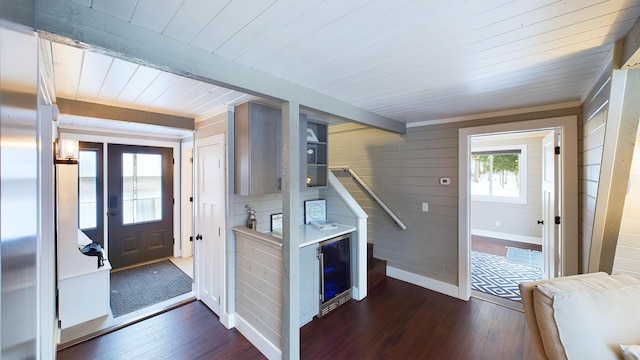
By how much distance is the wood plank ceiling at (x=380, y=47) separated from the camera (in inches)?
43.1

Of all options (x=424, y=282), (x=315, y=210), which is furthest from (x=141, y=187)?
(x=424, y=282)

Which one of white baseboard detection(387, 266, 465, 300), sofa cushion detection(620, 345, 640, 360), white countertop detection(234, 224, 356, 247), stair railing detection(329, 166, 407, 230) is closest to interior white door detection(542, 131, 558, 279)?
white baseboard detection(387, 266, 465, 300)

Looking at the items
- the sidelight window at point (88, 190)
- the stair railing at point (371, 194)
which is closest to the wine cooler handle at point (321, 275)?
the stair railing at point (371, 194)

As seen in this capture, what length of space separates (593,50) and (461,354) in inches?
96.7

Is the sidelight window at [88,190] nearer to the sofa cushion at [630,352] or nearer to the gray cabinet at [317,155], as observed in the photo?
the gray cabinet at [317,155]

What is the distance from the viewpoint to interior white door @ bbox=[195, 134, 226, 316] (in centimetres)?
275

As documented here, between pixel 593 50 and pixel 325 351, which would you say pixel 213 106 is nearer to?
pixel 325 351

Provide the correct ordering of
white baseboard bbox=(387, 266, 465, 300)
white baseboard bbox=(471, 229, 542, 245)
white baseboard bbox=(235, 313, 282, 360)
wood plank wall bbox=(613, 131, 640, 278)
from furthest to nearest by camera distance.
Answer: white baseboard bbox=(471, 229, 542, 245)
white baseboard bbox=(387, 266, 465, 300)
white baseboard bbox=(235, 313, 282, 360)
wood plank wall bbox=(613, 131, 640, 278)

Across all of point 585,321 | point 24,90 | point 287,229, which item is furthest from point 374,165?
point 24,90

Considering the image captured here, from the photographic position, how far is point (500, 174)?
6.12 meters

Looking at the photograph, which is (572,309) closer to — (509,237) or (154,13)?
(154,13)

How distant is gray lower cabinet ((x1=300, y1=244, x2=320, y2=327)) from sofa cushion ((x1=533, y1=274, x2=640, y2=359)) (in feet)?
6.05

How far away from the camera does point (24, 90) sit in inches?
27.7

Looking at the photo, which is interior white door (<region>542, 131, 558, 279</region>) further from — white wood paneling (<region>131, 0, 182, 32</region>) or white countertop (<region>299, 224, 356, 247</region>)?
white wood paneling (<region>131, 0, 182, 32</region>)
